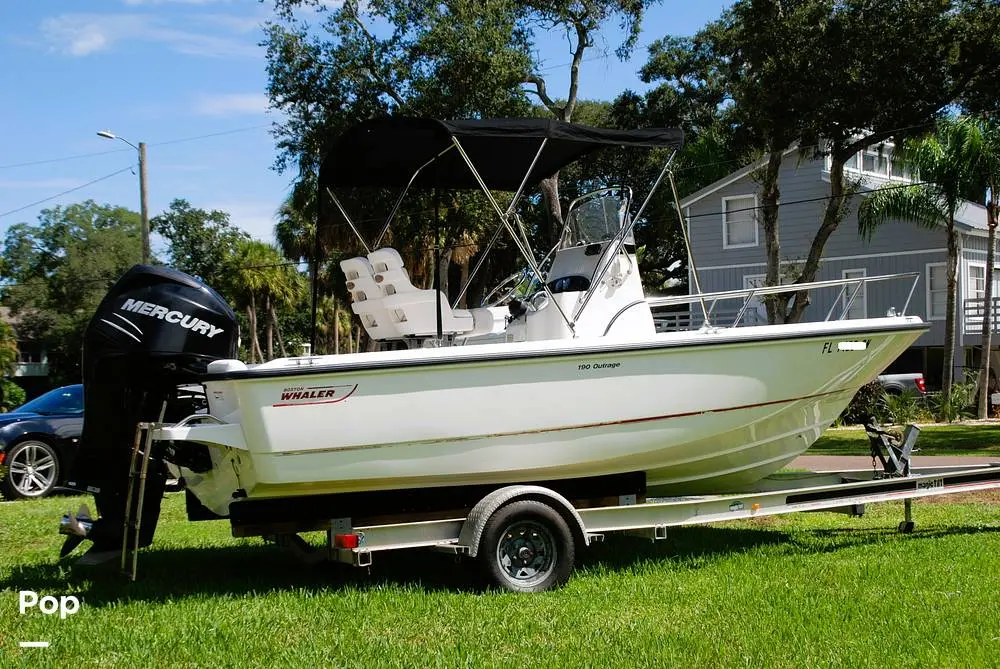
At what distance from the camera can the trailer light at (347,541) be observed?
6.19m

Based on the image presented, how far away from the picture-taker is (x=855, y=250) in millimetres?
25109

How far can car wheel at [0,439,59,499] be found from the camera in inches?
486

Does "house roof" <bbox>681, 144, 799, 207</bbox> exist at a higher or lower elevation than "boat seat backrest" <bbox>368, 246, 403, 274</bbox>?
higher

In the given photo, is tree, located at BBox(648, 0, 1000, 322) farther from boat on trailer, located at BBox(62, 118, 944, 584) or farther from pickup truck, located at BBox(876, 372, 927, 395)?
boat on trailer, located at BBox(62, 118, 944, 584)

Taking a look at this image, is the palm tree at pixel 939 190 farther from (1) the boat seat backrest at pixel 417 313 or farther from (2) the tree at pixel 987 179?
(1) the boat seat backrest at pixel 417 313

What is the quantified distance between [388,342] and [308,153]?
516 inches

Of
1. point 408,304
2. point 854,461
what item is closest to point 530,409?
point 408,304

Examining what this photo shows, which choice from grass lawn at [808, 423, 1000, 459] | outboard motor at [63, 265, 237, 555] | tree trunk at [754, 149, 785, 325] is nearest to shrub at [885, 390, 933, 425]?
grass lawn at [808, 423, 1000, 459]

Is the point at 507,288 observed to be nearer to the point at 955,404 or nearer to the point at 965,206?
the point at 955,404

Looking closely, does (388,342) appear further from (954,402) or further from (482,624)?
(954,402)

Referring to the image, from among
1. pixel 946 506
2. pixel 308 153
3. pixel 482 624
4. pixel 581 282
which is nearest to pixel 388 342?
pixel 581 282

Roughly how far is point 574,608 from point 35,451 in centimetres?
898

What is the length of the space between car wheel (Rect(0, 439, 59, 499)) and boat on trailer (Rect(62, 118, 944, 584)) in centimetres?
635

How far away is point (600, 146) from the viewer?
765cm
